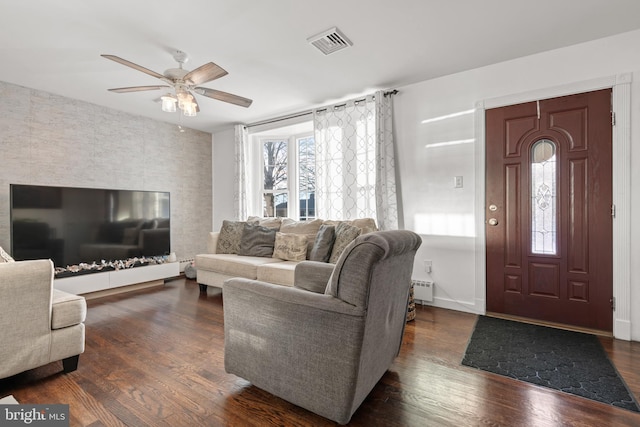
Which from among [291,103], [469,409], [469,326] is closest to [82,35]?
[291,103]

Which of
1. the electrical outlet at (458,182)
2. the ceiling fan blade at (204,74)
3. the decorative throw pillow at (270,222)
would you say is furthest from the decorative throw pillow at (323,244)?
the ceiling fan blade at (204,74)

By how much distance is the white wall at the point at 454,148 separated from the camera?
271 centimetres

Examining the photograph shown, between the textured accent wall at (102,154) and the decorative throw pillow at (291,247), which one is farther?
the decorative throw pillow at (291,247)

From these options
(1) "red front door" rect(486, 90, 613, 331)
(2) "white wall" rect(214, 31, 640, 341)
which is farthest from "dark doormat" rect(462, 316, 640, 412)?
(2) "white wall" rect(214, 31, 640, 341)

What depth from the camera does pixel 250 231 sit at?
4059 millimetres

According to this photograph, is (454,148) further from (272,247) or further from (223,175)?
(223,175)

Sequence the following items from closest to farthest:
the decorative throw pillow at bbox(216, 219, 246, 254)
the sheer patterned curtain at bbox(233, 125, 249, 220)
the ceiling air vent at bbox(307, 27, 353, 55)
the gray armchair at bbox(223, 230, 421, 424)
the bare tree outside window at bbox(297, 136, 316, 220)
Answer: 1. the gray armchair at bbox(223, 230, 421, 424)
2. the ceiling air vent at bbox(307, 27, 353, 55)
3. the decorative throw pillow at bbox(216, 219, 246, 254)
4. the bare tree outside window at bbox(297, 136, 316, 220)
5. the sheer patterned curtain at bbox(233, 125, 249, 220)

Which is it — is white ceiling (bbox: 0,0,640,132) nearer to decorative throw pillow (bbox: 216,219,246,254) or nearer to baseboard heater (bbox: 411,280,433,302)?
decorative throw pillow (bbox: 216,219,246,254)

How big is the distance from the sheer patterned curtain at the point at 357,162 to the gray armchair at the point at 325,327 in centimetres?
186

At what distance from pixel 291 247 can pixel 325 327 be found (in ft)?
7.26

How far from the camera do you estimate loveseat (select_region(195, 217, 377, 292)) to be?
129 inches

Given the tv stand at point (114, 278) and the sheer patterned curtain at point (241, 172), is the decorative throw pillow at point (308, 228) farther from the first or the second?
the tv stand at point (114, 278)

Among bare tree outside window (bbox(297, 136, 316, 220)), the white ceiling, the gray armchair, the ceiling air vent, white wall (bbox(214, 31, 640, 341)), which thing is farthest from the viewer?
bare tree outside window (bbox(297, 136, 316, 220))

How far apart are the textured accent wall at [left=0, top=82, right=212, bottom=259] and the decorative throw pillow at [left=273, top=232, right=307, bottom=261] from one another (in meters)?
2.30
